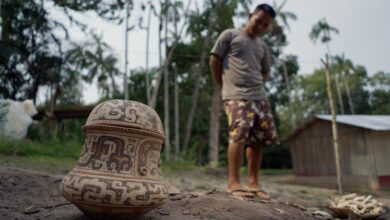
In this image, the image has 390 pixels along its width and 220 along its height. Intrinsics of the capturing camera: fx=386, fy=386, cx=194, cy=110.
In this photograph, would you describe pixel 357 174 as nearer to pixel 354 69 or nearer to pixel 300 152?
pixel 300 152

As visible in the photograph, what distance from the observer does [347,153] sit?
40.1ft

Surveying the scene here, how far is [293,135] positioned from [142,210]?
43.4 ft

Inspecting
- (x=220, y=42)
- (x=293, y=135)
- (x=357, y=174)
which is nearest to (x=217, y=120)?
(x=293, y=135)

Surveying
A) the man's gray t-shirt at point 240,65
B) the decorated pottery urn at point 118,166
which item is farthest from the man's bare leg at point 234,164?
Result: the decorated pottery urn at point 118,166

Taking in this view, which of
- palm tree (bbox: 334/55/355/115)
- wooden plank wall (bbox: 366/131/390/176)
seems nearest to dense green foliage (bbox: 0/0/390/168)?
palm tree (bbox: 334/55/355/115)

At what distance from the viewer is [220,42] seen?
386 centimetres

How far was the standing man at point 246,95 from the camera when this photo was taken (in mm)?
3510

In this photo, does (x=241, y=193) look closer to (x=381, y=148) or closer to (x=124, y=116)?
(x=124, y=116)

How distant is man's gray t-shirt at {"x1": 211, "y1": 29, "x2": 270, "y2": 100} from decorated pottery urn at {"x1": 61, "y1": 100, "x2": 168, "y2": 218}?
154 centimetres

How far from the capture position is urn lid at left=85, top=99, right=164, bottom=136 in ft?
7.23

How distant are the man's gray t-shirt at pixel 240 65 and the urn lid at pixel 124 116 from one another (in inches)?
60.2

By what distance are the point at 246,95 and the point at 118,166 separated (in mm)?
Answer: 1806

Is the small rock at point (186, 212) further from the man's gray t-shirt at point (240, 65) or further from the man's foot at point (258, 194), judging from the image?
the man's gray t-shirt at point (240, 65)

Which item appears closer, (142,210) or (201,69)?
(142,210)
